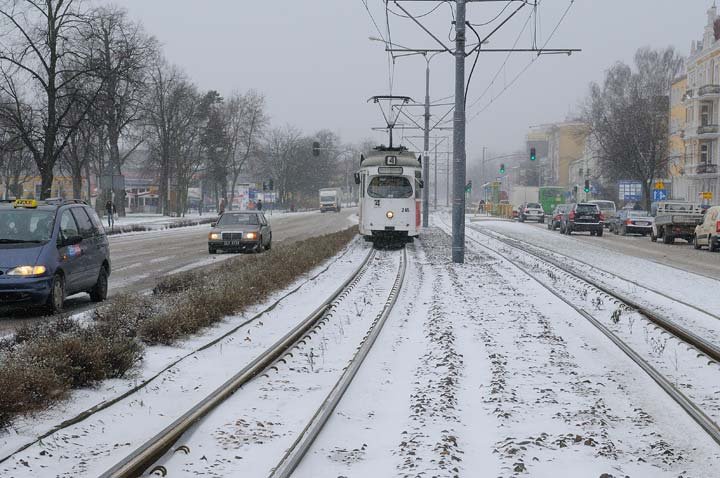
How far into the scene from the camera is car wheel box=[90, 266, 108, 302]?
46.4ft

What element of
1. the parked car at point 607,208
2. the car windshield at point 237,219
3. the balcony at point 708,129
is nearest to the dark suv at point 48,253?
the car windshield at point 237,219

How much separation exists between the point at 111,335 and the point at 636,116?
61.8 meters

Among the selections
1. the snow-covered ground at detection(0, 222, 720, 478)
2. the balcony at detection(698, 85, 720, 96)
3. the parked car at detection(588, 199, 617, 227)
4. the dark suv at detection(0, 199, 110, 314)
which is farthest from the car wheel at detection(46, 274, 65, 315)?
the balcony at detection(698, 85, 720, 96)

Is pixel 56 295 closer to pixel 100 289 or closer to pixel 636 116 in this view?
pixel 100 289

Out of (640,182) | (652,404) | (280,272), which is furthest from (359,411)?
(640,182)

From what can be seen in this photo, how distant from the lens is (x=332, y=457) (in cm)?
552

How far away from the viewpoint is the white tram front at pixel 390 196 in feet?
101

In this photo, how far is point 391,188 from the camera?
101 ft

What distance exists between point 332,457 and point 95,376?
9.70 feet

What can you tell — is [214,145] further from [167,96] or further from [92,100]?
[92,100]

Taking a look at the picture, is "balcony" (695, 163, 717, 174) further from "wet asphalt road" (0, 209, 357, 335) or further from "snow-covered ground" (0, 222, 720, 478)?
"snow-covered ground" (0, 222, 720, 478)

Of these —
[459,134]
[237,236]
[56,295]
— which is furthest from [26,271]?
[237,236]

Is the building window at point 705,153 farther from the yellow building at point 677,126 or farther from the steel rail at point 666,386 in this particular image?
the steel rail at point 666,386

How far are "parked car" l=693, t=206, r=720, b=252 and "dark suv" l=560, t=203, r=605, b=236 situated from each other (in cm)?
1135
